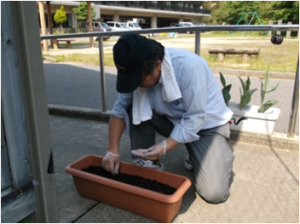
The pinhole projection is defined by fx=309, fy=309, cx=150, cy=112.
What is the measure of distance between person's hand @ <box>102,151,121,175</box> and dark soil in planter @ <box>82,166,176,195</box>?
0.04 metres

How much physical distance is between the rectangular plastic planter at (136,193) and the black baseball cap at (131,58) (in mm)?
541

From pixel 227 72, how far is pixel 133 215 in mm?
5761

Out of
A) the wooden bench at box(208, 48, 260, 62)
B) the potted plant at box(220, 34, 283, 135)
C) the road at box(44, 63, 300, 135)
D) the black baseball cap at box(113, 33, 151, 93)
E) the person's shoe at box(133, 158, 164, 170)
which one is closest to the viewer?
the black baseball cap at box(113, 33, 151, 93)

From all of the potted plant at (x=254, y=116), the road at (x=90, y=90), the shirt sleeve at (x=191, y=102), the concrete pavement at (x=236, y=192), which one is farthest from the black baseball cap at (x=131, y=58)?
the road at (x=90, y=90)

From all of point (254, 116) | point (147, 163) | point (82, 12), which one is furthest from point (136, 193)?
point (82, 12)

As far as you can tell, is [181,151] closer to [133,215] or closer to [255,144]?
[255,144]

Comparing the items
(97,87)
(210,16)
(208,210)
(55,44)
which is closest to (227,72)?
(97,87)

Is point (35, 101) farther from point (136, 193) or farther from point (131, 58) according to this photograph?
point (136, 193)

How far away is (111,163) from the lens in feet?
6.36

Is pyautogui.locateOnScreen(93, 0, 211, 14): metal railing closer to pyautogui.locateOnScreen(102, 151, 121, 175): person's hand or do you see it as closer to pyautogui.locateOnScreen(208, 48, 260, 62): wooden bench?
pyautogui.locateOnScreen(208, 48, 260, 62): wooden bench

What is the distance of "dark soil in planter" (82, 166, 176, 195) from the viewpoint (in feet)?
5.77

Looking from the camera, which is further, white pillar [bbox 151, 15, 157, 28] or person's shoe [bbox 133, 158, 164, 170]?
white pillar [bbox 151, 15, 157, 28]

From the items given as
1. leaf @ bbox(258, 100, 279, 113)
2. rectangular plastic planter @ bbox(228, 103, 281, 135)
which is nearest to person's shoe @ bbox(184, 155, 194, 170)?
rectangular plastic planter @ bbox(228, 103, 281, 135)

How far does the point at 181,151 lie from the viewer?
8.66ft
